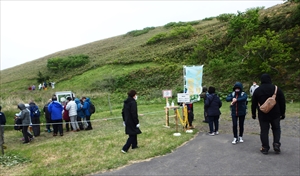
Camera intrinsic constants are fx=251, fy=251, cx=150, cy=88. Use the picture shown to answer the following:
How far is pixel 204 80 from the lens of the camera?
27.8m

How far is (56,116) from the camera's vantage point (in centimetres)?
1167

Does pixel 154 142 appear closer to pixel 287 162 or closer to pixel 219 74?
pixel 287 162

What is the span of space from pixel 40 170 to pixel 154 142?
3708mm

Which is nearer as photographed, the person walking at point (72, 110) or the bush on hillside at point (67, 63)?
the person walking at point (72, 110)

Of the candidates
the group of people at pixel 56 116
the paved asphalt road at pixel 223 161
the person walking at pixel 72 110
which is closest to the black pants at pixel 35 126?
the group of people at pixel 56 116

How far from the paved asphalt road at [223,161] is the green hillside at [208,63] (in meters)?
13.1

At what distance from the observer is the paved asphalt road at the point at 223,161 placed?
19.2ft

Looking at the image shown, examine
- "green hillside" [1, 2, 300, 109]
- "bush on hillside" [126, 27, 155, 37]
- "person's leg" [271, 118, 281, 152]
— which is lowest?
"person's leg" [271, 118, 281, 152]

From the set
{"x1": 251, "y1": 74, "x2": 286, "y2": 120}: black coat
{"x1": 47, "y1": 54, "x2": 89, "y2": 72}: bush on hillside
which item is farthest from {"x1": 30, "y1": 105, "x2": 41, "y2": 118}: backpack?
{"x1": 47, "y1": 54, "x2": 89, "y2": 72}: bush on hillside

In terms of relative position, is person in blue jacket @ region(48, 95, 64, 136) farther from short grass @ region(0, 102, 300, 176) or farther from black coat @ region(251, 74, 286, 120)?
black coat @ region(251, 74, 286, 120)

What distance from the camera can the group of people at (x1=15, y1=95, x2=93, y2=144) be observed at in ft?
35.4

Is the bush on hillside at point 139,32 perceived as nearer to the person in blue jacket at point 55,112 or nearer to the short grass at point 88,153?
the person in blue jacket at point 55,112

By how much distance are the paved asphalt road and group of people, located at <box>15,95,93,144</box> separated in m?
6.18

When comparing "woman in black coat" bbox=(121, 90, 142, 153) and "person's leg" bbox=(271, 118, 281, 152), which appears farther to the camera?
"woman in black coat" bbox=(121, 90, 142, 153)
